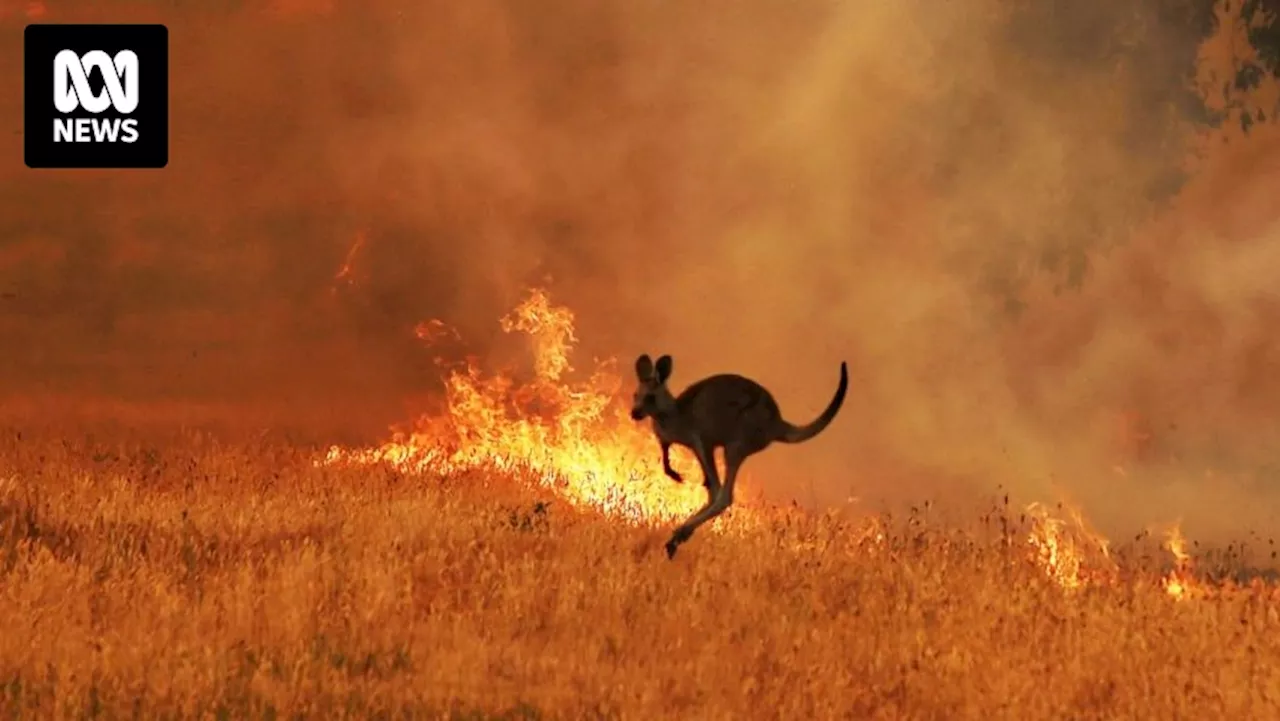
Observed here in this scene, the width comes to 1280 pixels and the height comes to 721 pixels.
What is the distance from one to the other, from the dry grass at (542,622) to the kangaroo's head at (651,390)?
127 centimetres

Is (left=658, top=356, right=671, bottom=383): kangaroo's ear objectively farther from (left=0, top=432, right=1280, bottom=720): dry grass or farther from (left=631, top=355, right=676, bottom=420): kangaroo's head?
(left=0, top=432, right=1280, bottom=720): dry grass

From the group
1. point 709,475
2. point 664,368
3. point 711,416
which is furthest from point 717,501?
point 664,368

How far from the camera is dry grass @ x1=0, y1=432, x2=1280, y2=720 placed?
9.22 metres

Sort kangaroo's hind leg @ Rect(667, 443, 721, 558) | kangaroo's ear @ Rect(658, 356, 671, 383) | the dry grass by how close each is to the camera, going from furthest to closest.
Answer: kangaroo's hind leg @ Rect(667, 443, 721, 558)
kangaroo's ear @ Rect(658, 356, 671, 383)
the dry grass

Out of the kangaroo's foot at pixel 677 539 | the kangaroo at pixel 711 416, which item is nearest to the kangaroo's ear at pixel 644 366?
the kangaroo at pixel 711 416

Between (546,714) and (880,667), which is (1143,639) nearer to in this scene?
(880,667)

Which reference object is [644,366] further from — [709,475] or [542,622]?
[542,622]

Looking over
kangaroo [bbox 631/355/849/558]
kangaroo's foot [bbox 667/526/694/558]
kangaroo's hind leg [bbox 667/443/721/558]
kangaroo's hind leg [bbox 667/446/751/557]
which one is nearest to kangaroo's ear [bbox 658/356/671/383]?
kangaroo [bbox 631/355/849/558]

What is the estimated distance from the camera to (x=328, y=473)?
18.0 m

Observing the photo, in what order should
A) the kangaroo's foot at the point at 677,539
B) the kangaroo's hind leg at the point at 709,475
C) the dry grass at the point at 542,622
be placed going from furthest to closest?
the kangaroo's hind leg at the point at 709,475 < the kangaroo's foot at the point at 677,539 < the dry grass at the point at 542,622

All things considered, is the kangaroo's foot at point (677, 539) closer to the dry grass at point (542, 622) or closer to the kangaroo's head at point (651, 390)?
the dry grass at point (542, 622)

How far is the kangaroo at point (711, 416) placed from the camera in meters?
14.1

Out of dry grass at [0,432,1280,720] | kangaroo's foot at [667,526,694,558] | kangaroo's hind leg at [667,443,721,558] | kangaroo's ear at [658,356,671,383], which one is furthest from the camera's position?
kangaroo's hind leg at [667,443,721,558]

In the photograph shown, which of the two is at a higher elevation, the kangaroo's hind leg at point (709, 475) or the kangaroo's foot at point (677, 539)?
the kangaroo's hind leg at point (709, 475)
